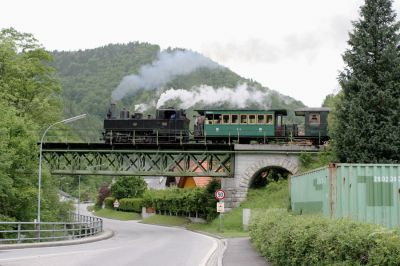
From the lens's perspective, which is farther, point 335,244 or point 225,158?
point 225,158

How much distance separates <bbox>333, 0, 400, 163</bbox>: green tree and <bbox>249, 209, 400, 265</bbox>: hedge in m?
25.0

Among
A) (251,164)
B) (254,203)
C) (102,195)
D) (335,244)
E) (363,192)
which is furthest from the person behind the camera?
(102,195)

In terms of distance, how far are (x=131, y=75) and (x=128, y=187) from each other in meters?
22.4

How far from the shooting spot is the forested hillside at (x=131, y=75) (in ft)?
339

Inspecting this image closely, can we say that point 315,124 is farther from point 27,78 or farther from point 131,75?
point 131,75

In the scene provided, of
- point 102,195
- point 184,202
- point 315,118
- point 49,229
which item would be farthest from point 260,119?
point 102,195

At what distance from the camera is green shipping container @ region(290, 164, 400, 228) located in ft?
51.8

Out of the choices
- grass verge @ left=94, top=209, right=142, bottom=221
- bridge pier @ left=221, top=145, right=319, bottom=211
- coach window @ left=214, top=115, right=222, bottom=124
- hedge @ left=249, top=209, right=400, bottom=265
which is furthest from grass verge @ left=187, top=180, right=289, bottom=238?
grass verge @ left=94, top=209, right=142, bottom=221

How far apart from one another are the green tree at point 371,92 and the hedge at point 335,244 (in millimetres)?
24984

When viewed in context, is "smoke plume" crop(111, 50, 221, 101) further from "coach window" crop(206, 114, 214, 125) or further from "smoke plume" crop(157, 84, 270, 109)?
"coach window" crop(206, 114, 214, 125)

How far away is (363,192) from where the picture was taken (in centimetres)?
1598

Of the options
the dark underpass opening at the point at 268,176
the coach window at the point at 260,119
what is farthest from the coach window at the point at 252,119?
the dark underpass opening at the point at 268,176

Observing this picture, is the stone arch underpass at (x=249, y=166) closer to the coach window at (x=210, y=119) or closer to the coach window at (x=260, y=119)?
the coach window at (x=260, y=119)

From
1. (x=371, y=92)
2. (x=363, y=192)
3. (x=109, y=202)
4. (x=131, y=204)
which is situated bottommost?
(x=109, y=202)
